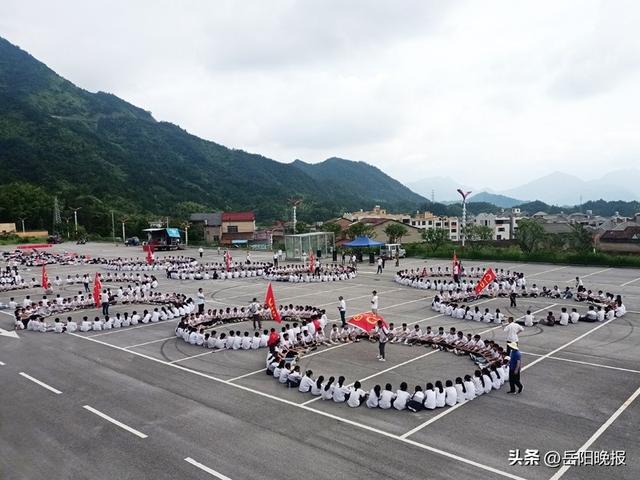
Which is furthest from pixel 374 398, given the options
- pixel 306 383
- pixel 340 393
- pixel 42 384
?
pixel 42 384

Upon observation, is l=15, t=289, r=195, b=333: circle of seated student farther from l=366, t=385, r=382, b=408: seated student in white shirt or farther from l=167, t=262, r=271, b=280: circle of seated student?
l=366, t=385, r=382, b=408: seated student in white shirt

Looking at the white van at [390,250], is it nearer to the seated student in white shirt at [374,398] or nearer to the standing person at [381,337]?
the standing person at [381,337]

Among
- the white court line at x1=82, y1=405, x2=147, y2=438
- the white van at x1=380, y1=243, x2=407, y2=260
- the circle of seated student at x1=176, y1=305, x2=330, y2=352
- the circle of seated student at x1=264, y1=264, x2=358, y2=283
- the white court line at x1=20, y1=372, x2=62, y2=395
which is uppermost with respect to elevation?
the white van at x1=380, y1=243, x2=407, y2=260

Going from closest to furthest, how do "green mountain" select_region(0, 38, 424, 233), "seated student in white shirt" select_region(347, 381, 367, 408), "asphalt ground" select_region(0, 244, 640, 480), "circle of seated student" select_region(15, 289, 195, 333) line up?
"asphalt ground" select_region(0, 244, 640, 480), "seated student in white shirt" select_region(347, 381, 367, 408), "circle of seated student" select_region(15, 289, 195, 333), "green mountain" select_region(0, 38, 424, 233)

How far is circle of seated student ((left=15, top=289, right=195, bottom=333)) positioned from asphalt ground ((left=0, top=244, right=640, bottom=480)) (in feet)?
6.63

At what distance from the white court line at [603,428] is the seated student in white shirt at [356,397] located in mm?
4690

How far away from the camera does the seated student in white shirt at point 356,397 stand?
1271 centimetres

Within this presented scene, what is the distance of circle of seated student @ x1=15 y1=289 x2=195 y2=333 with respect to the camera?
22.4 m

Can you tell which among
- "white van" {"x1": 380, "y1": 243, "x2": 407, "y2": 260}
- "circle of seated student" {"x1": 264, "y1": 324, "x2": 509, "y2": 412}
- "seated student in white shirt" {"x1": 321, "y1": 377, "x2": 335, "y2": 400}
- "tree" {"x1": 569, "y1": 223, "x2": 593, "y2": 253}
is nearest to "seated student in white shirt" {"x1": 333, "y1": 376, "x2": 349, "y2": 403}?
"circle of seated student" {"x1": 264, "y1": 324, "x2": 509, "y2": 412}

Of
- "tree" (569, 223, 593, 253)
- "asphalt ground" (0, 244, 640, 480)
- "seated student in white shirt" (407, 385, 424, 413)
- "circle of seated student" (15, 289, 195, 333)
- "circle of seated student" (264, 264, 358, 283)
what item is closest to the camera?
"asphalt ground" (0, 244, 640, 480)

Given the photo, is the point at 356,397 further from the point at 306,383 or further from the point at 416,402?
the point at 306,383

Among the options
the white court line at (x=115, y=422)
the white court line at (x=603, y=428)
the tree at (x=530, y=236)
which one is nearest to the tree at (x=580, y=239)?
the tree at (x=530, y=236)

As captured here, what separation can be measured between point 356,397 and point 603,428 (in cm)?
538

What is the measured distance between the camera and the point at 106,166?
132m
